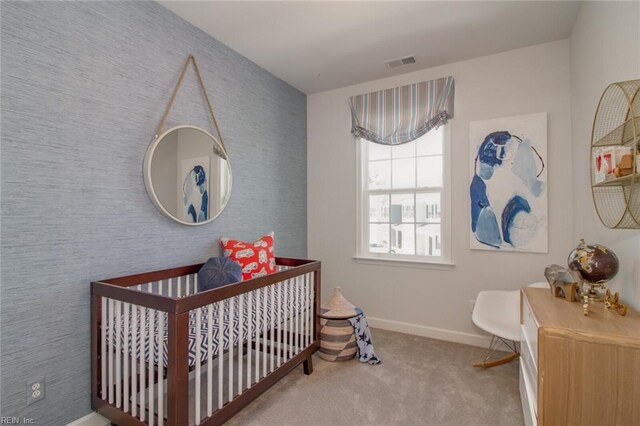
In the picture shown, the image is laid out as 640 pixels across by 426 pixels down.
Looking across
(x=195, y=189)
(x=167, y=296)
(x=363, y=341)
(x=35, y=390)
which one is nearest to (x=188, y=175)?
(x=195, y=189)

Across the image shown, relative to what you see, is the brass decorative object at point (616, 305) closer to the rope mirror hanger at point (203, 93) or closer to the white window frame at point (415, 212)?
the white window frame at point (415, 212)

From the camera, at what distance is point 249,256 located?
2.39 metres

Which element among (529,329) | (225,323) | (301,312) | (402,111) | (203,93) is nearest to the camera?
(529,329)

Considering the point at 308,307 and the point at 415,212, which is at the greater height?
the point at 415,212

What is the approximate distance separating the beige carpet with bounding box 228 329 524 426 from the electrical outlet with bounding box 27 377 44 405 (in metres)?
0.92

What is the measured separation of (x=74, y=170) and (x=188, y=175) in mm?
684

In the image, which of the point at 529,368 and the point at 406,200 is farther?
the point at 406,200

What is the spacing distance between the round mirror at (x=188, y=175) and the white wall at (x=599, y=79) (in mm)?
2348

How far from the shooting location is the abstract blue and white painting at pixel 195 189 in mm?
2199

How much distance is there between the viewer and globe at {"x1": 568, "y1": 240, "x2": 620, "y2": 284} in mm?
1354

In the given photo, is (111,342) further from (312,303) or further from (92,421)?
(312,303)

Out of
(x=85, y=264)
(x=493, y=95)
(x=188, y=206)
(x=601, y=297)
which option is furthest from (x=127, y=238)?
(x=493, y=95)

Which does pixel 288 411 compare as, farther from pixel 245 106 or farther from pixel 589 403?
pixel 245 106

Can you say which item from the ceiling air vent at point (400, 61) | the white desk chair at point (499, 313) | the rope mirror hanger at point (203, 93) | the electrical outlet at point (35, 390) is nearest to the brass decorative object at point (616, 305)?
the white desk chair at point (499, 313)
